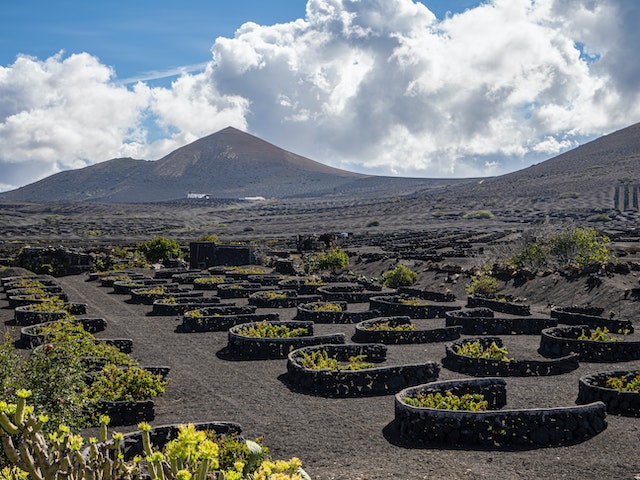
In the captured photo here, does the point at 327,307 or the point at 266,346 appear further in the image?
the point at 327,307

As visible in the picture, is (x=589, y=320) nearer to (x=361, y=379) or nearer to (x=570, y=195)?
(x=361, y=379)

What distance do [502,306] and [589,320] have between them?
486 cm

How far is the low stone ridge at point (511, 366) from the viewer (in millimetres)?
16578

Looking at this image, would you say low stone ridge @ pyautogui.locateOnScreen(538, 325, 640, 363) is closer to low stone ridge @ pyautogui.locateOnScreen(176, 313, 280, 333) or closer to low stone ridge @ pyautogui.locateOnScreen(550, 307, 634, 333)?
low stone ridge @ pyautogui.locateOnScreen(550, 307, 634, 333)

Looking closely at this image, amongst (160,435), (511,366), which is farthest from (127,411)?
(511,366)

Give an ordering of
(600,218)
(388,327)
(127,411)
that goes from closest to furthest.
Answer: (127,411), (388,327), (600,218)

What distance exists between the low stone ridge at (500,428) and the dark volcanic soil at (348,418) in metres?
0.27

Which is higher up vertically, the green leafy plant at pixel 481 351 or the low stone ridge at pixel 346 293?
the green leafy plant at pixel 481 351

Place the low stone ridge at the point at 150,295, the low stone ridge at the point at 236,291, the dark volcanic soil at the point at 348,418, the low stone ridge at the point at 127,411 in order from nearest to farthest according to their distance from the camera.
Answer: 1. the dark volcanic soil at the point at 348,418
2. the low stone ridge at the point at 127,411
3. the low stone ridge at the point at 150,295
4. the low stone ridge at the point at 236,291

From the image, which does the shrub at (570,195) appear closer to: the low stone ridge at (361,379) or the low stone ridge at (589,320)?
the low stone ridge at (589,320)

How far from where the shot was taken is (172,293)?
3155 cm

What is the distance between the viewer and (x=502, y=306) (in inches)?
1077

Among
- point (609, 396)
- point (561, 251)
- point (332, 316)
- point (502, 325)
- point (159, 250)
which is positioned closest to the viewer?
point (609, 396)

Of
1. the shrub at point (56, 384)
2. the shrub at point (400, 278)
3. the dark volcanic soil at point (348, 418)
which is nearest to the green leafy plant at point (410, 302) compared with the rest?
the dark volcanic soil at point (348, 418)
